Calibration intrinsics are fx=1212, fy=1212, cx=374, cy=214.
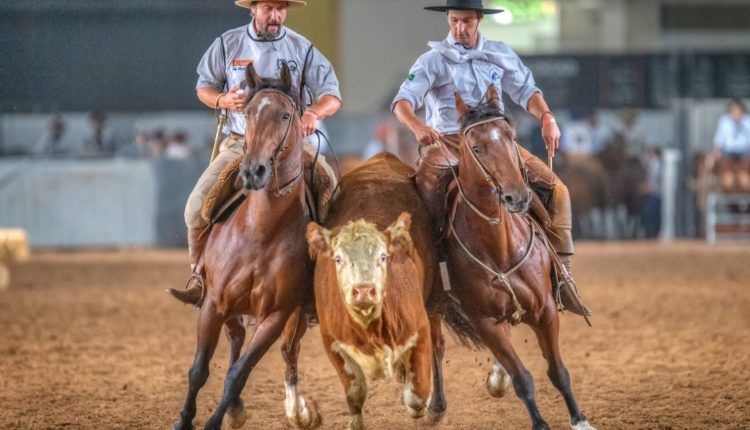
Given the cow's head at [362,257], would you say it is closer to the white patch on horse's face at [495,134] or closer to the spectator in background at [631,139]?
the white patch on horse's face at [495,134]

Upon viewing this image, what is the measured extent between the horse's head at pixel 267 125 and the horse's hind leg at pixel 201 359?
0.85 m

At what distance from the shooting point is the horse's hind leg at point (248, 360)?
5984 millimetres

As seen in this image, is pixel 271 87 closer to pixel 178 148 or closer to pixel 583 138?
pixel 178 148

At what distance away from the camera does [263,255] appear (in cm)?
612

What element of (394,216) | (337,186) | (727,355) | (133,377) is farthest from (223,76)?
(727,355)

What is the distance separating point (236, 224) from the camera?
6246mm

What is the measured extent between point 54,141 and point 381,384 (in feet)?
51.7

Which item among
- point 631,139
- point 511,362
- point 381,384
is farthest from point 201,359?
point 631,139

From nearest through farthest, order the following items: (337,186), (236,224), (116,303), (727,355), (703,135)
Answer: (236,224), (337,186), (727,355), (116,303), (703,135)

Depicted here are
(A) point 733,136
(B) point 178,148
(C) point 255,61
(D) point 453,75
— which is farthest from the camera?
(B) point 178,148

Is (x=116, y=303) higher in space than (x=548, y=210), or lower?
lower

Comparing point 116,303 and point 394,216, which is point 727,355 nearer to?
→ point 394,216

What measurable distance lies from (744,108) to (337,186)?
15.3 metres

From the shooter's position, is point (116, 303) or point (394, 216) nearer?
point (394, 216)
